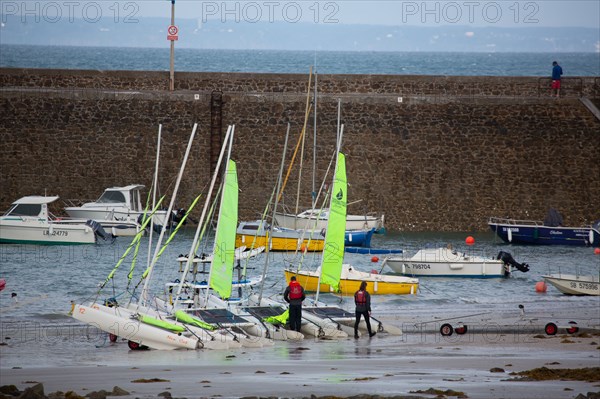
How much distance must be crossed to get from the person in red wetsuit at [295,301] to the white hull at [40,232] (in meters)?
14.7

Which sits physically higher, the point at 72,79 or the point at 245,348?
the point at 72,79

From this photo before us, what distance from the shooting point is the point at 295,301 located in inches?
812

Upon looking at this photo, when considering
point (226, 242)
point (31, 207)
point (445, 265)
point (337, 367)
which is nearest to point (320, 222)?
point (445, 265)

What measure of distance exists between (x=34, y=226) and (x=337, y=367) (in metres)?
18.3

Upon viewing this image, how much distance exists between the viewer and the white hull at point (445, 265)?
29828 mm

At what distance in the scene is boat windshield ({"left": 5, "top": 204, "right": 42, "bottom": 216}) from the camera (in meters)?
34.4

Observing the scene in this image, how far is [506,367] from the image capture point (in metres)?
17.6

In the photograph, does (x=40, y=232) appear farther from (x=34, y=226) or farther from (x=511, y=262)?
(x=511, y=262)

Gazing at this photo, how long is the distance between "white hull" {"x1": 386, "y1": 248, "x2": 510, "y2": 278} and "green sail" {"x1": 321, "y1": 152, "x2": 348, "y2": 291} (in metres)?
6.32

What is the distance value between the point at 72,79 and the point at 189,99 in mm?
3418

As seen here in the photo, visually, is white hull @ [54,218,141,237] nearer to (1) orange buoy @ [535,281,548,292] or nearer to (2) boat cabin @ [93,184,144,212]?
(2) boat cabin @ [93,184,144,212]

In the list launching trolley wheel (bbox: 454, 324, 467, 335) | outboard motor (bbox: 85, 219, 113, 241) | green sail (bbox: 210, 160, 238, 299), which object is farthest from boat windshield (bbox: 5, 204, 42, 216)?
launching trolley wheel (bbox: 454, 324, 467, 335)

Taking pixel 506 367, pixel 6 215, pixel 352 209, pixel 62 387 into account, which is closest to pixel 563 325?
pixel 506 367

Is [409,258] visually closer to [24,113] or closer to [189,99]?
[189,99]
